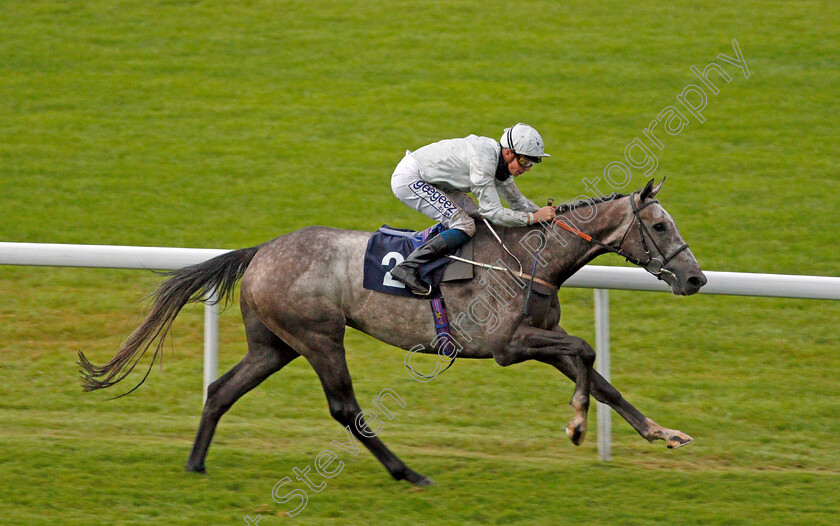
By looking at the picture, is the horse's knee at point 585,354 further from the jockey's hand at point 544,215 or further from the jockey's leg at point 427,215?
the jockey's leg at point 427,215

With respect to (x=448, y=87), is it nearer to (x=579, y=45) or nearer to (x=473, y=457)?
(x=579, y=45)

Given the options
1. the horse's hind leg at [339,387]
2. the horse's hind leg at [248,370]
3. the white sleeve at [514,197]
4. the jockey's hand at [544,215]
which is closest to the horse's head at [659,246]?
the jockey's hand at [544,215]

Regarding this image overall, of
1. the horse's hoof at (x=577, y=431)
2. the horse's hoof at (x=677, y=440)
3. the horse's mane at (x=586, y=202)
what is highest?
the horse's mane at (x=586, y=202)

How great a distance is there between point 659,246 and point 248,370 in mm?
2195

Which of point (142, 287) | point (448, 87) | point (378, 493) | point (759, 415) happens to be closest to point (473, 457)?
point (378, 493)

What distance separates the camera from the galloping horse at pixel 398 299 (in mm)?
4648

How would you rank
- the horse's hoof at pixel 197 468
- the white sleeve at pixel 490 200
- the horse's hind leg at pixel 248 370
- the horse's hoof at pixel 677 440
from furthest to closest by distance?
the horse's hind leg at pixel 248 370 → the horse's hoof at pixel 197 468 → the white sleeve at pixel 490 200 → the horse's hoof at pixel 677 440

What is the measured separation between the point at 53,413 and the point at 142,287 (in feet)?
7.29

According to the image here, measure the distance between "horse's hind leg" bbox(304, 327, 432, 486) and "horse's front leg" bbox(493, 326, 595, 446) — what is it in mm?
763

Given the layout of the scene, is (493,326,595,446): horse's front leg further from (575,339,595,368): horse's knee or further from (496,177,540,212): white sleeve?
(496,177,540,212): white sleeve

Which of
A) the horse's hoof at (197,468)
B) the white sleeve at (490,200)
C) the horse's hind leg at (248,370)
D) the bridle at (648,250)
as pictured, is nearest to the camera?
the bridle at (648,250)

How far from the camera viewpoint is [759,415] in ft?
19.5

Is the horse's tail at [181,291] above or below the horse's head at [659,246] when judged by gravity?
below

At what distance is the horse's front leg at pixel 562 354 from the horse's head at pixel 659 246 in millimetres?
498
